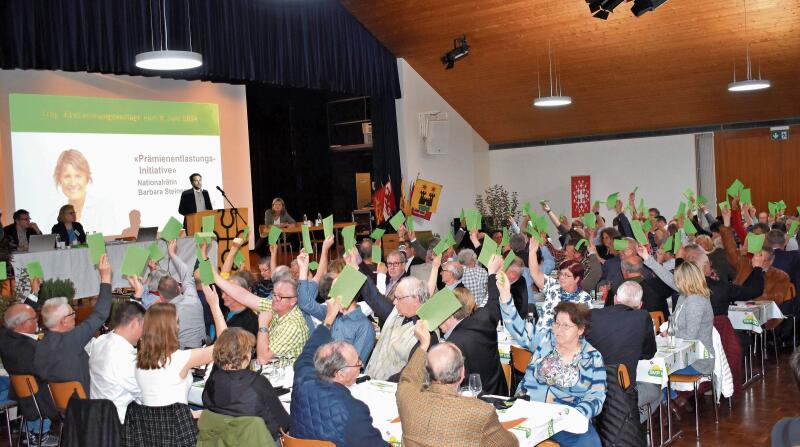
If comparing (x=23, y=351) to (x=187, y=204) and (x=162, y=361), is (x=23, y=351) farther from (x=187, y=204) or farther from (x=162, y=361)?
(x=187, y=204)

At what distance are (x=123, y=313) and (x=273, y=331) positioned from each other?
924 millimetres

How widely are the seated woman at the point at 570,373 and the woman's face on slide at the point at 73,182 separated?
9033 mm

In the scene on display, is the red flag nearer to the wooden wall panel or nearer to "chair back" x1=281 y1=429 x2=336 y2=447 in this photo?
the wooden wall panel

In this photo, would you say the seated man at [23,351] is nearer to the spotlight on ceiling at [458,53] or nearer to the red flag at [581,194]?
the spotlight on ceiling at [458,53]

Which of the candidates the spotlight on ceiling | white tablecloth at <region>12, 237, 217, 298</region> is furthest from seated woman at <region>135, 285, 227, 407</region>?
the spotlight on ceiling

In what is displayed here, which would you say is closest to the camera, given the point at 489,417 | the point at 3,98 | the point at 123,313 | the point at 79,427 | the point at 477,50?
the point at 489,417

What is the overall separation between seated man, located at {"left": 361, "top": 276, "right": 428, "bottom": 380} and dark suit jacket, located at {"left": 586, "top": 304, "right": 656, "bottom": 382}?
108 centimetres

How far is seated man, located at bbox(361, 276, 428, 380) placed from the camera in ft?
14.8

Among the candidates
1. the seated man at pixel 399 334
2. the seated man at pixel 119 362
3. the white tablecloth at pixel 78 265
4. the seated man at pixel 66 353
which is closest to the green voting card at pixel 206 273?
Result: the seated man at pixel 119 362

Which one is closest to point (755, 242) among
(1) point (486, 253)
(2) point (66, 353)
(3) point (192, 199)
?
(1) point (486, 253)

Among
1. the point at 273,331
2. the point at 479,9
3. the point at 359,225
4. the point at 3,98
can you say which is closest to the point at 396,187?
the point at 359,225

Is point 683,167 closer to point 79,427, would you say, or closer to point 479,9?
point 479,9

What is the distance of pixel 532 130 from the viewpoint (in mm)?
16656

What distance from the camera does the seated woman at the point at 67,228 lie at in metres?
10.1
